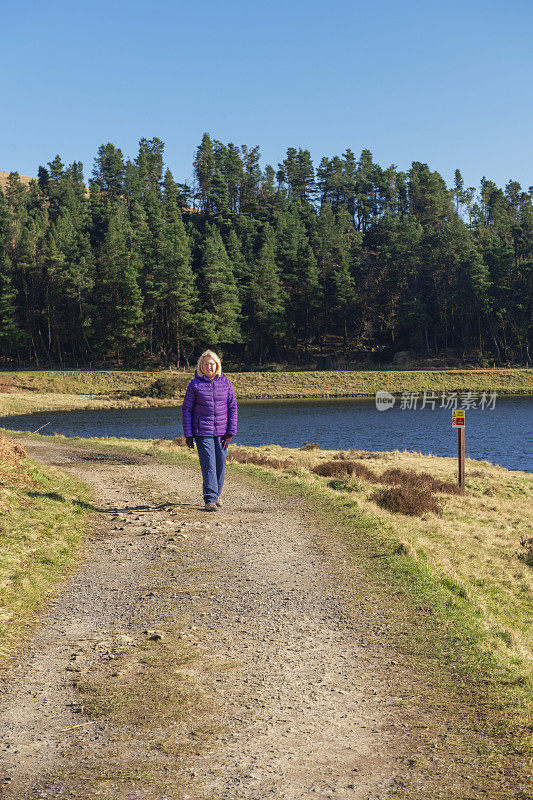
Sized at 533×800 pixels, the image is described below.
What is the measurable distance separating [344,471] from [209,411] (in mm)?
9736

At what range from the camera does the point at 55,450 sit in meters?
25.4

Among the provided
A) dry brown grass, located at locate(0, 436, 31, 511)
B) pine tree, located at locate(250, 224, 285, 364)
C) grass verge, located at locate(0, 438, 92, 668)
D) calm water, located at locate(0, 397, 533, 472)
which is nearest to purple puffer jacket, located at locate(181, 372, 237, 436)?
grass verge, located at locate(0, 438, 92, 668)

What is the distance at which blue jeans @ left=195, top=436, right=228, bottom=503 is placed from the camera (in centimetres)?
1226

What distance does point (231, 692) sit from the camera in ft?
17.2

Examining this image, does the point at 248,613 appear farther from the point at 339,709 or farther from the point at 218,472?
the point at 218,472

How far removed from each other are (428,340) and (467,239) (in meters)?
17.3

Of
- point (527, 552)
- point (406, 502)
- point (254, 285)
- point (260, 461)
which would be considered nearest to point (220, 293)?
point (254, 285)

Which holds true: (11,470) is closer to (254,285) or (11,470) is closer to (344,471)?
(344,471)

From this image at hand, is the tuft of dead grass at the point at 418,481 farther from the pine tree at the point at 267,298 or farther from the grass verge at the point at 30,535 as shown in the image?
the pine tree at the point at 267,298

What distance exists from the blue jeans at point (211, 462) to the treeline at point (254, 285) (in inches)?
3135

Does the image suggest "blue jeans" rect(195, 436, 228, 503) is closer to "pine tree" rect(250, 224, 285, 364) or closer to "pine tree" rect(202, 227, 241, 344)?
"pine tree" rect(202, 227, 241, 344)

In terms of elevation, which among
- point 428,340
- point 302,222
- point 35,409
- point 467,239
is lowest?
point 35,409

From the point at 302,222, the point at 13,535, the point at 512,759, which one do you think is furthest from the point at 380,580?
the point at 302,222

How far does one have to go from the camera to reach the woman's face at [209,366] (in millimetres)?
11961
